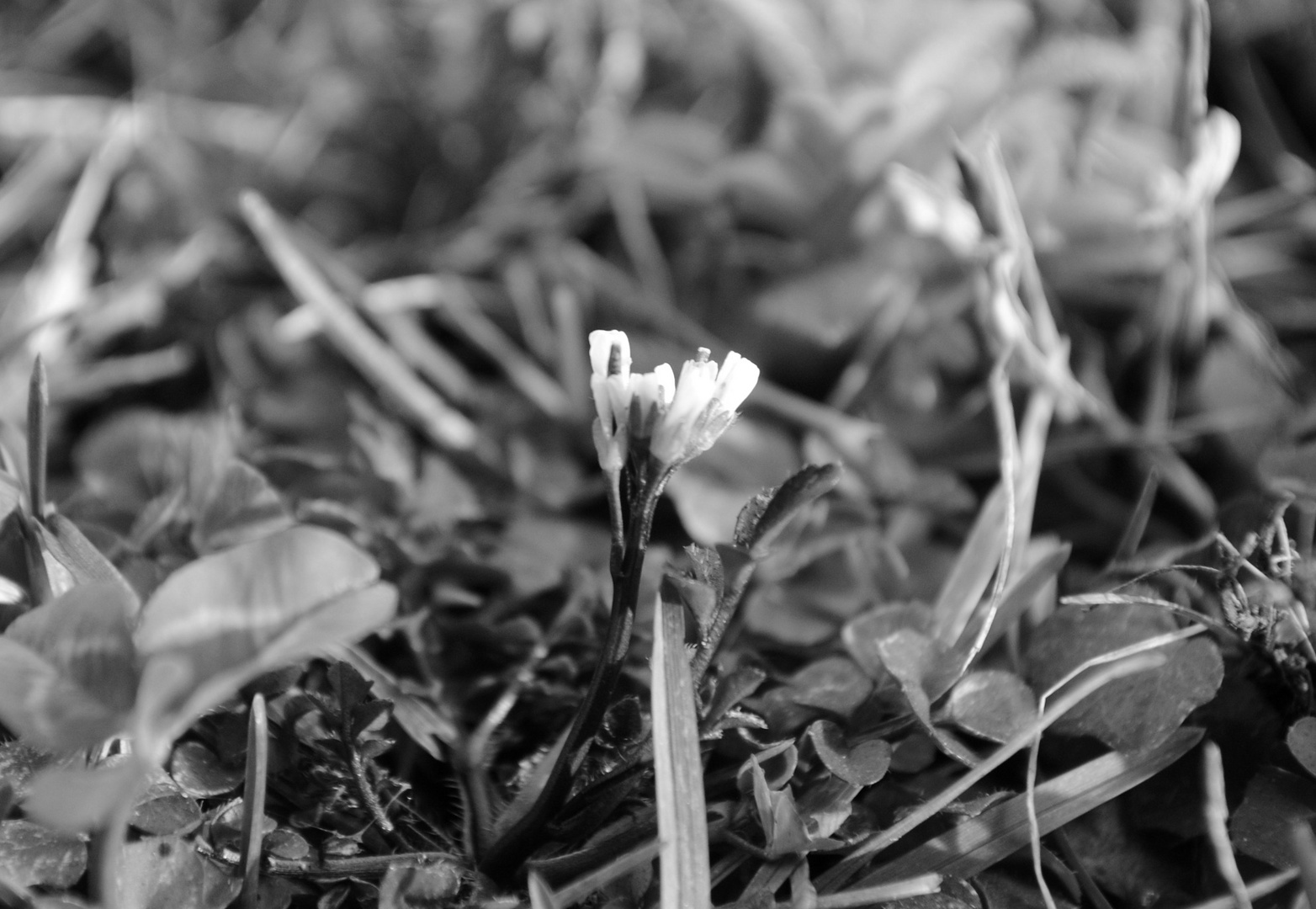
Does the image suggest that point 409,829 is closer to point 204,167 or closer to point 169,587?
point 169,587

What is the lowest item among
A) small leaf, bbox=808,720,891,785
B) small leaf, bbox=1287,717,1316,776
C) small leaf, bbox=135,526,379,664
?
small leaf, bbox=1287,717,1316,776

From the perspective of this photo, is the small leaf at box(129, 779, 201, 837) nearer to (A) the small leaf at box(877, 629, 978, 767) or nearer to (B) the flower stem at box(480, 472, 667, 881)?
(B) the flower stem at box(480, 472, 667, 881)

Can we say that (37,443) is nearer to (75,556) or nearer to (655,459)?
(75,556)

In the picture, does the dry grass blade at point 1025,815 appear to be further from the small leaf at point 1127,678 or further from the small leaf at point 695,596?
the small leaf at point 695,596

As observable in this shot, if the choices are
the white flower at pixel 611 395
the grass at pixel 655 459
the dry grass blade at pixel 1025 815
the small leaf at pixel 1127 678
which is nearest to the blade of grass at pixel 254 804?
the grass at pixel 655 459

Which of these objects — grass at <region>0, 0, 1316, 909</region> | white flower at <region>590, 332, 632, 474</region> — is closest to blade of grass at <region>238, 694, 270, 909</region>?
grass at <region>0, 0, 1316, 909</region>

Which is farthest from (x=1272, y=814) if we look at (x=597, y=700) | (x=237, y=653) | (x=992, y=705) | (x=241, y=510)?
(x=241, y=510)

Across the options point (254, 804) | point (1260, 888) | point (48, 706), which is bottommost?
point (1260, 888)
